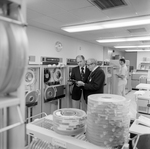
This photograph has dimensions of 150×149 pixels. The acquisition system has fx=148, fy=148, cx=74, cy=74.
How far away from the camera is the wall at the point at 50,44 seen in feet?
14.1

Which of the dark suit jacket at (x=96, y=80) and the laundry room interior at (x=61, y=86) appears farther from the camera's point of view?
the dark suit jacket at (x=96, y=80)

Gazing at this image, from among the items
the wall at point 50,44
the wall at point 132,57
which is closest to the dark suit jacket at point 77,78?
the wall at point 50,44

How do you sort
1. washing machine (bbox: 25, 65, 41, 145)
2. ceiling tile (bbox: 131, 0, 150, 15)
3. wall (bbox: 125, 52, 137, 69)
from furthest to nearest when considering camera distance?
1. wall (bbox: 125, 52, 137, 69)
2. washing machine (bbox: 25, 65, 41, 145)
3. ceiling tile (bbox: 131, 0, 150, 15)

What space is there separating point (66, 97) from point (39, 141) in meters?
2.32

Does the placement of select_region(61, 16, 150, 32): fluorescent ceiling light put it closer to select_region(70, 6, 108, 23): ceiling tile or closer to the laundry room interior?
the laundry room interior

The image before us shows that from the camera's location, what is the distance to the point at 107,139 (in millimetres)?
1031

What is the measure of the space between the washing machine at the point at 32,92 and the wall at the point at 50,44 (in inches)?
59.1

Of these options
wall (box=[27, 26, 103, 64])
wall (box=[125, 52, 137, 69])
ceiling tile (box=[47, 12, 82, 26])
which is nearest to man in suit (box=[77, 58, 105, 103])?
ceiling tile (box=[47, 12, 82, 26])

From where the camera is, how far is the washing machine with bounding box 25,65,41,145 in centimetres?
265

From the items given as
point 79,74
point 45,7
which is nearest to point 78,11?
point 45,7

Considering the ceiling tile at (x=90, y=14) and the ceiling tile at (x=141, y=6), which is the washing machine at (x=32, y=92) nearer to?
the ceiling tile at (x=90, y=14)

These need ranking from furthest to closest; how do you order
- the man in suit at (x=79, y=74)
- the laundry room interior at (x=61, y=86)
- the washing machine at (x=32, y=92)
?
the man in suit at (x=79, y=74), the washing machine at (x=32, y=92), the laundry room interior at (x=61, y=86)

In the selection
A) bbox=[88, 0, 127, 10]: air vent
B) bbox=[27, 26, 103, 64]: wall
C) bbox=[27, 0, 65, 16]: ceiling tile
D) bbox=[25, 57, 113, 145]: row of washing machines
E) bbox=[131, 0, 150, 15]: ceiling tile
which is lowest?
bbox=[25, 57, 113, 145]: row of washing machines

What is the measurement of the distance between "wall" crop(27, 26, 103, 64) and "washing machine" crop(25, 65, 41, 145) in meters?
1.50
